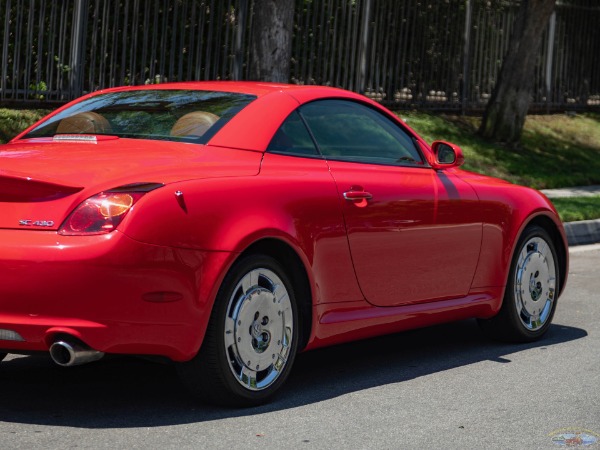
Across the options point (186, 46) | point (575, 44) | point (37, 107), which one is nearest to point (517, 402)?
point (37, 107)

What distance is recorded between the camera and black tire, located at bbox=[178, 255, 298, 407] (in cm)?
557

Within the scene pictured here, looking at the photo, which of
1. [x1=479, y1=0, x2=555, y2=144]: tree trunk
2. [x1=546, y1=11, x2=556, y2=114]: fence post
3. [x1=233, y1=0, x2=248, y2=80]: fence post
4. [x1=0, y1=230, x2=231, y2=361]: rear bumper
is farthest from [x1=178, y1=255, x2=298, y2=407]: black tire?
[x1=546, y1=11, x2=556, y2=114]: fence post

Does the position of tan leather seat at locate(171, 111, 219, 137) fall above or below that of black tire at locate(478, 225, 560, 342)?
above

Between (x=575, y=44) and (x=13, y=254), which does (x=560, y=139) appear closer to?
(x=575, y=44)

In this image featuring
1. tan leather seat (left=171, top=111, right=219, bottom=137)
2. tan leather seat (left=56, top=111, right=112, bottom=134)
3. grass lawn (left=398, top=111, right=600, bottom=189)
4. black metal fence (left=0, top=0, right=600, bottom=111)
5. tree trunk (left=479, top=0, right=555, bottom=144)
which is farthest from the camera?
tree trunk (left=479, top=0, right=555, bottom=144)

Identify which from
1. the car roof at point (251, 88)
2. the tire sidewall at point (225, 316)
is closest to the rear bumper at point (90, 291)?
the tire sidewall at point (225, 316)

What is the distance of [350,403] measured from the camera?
6004 mm

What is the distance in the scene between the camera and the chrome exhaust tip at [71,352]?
522cm

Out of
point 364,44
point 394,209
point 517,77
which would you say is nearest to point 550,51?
point 517,77

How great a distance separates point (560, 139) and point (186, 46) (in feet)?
24.7

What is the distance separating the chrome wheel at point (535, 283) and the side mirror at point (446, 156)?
784mm

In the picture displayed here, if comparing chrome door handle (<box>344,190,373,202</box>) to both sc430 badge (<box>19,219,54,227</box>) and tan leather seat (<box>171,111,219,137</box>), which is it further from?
sc430 badge (<box>19,219,54,227</box>)

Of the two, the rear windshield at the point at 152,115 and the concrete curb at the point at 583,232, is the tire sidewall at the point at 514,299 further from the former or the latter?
the concrete curb at the point at 583,232

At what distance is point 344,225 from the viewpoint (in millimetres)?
6199
